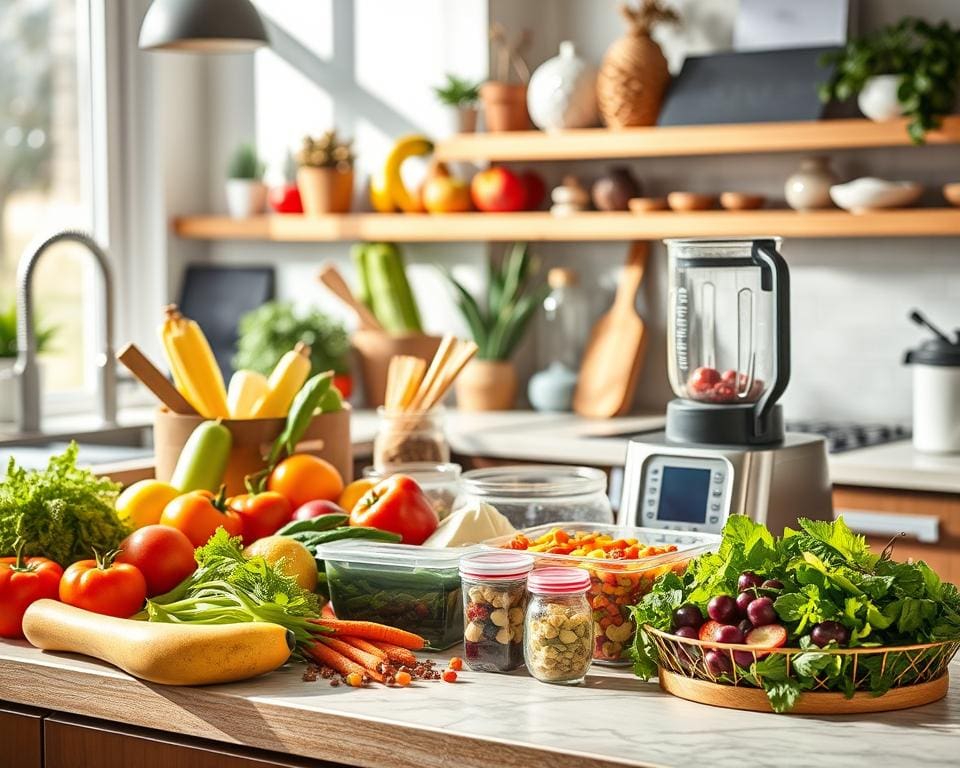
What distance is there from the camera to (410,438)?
2564mm

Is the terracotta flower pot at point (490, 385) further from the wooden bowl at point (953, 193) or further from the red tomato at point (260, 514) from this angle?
A: the red tomato at point (260, 514)

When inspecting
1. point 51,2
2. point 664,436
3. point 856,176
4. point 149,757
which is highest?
point 51,2

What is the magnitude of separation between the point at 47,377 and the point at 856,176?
251cm

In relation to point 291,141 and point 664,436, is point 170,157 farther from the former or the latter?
point 664,436

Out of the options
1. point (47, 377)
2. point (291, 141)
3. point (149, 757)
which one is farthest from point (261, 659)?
point (291, 141)

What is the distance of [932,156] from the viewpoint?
12.6 feet

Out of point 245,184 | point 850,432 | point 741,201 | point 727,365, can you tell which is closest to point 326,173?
point 245,184

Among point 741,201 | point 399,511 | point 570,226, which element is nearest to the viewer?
point 399,511

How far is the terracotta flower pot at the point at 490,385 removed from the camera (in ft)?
14.2

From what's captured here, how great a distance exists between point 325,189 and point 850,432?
1.81 m

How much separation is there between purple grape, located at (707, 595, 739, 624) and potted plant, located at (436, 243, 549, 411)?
2.80m

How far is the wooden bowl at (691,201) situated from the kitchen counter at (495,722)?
8.01 feet

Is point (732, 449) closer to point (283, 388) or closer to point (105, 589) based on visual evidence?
point (283, 388)

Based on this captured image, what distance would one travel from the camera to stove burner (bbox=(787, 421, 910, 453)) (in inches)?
137
